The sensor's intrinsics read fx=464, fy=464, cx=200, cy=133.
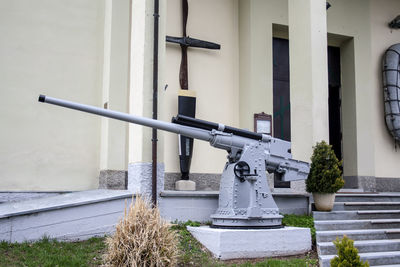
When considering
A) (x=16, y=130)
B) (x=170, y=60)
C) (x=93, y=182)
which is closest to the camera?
(x=16, y=130)

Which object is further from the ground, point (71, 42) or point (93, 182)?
point (71, 42)

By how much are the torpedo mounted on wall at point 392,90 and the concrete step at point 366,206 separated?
3.66m

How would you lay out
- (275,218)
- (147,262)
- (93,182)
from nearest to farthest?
(147,262), (275,218), (93,182)

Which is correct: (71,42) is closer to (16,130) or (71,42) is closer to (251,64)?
(16,130)

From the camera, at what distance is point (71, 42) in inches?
385

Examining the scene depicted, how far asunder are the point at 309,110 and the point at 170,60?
3370 mm

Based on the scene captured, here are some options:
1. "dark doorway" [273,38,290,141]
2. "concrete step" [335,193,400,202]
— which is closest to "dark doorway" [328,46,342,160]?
"dark doorway" [273,38,290,141]

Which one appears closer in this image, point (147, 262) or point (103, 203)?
point (147, 262)

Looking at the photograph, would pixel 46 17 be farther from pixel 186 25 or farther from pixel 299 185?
pixel 299 185

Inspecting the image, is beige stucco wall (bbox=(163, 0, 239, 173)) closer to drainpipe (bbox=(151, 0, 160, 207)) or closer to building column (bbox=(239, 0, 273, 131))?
building column (bbox=(239, 0, 273, 131))

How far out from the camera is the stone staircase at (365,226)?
714cm

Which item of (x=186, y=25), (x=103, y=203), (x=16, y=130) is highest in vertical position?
(x=186, y=25)

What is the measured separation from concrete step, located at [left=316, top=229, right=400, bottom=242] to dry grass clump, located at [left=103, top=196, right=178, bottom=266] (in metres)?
2.68

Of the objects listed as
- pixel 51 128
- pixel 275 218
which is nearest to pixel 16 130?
pixel 51 128
